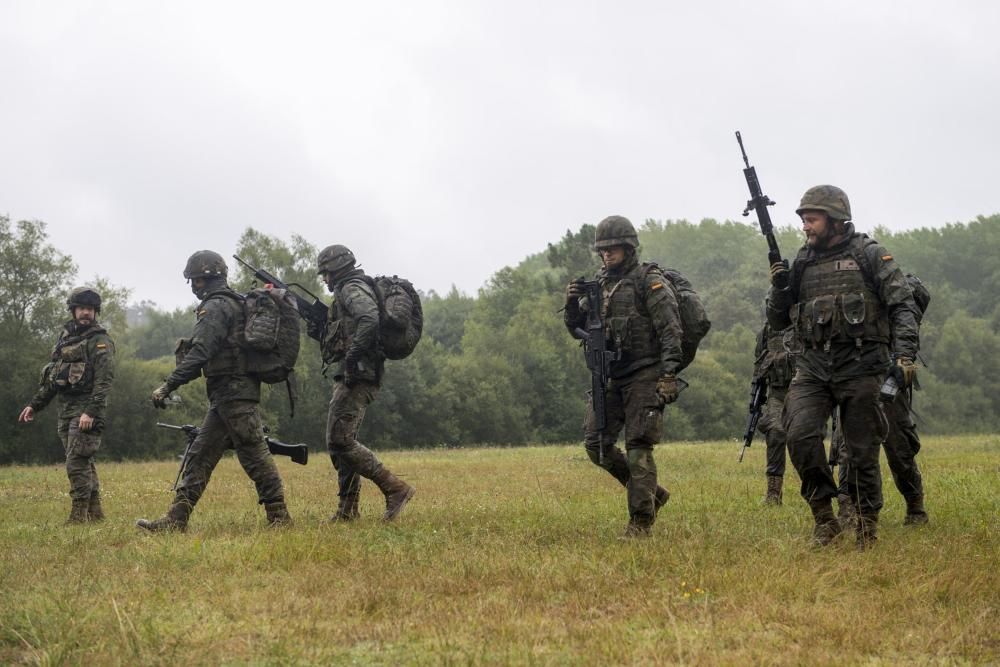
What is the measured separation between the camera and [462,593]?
609 cm

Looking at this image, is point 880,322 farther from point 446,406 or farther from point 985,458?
point 446,406

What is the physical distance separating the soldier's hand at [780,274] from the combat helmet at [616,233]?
3.67ft

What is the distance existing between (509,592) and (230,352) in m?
4.53

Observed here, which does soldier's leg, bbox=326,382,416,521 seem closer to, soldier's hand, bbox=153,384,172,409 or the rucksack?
the rucksack

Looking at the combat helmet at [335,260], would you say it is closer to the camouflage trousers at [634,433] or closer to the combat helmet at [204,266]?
the combat helmet at [204,266]

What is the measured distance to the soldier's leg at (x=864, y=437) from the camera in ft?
24.5

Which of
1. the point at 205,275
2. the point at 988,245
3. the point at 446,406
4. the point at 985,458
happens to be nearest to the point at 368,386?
the point at 205,275

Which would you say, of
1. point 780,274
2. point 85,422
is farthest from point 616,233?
point 85,422

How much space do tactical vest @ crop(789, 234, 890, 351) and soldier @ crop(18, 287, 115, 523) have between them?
7.05 metres

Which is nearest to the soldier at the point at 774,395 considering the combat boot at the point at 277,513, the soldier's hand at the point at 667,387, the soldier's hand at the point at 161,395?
the soldier's hand at the point at 667,387

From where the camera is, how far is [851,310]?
7.45m

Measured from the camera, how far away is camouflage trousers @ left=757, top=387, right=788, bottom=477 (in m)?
11.2

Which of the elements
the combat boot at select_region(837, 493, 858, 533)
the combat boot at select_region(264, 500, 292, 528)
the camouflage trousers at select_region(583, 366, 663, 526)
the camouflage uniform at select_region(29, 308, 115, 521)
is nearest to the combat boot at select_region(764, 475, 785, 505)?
the combat boot at select_region(837, 493, 858, 533)

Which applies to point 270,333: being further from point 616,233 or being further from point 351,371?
point 616,233
